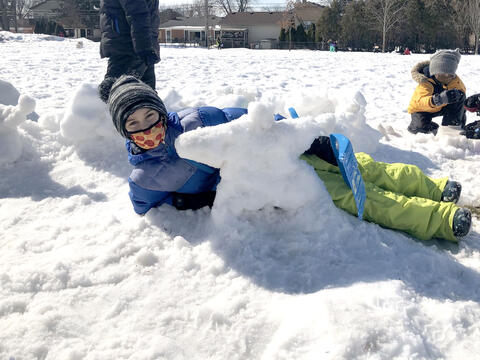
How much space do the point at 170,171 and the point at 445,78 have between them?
3357mm

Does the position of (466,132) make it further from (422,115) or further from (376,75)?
(376,75)

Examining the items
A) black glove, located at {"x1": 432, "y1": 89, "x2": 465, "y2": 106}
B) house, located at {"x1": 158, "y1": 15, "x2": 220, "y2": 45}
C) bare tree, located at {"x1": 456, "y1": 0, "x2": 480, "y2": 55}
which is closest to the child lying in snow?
black glove, located at {"x1": 432, "y1": 89, "x2": 465, "y2": 106}

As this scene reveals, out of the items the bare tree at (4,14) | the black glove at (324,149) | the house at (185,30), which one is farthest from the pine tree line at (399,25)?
the black glove at (324,149)

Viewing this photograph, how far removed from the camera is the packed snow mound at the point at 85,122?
346 centimetres

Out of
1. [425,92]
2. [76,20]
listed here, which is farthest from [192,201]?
[76,20]

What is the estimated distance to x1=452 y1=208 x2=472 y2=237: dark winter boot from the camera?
196 centimetres

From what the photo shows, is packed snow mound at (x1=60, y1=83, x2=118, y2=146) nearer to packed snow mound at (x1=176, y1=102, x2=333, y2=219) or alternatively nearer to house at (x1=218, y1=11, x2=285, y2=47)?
packed snow mound at (x1=176, y1=102, x2=333, y2=219)

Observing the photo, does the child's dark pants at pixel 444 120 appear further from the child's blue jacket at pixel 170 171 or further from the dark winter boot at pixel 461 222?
the child's blue jacket at pixel 170 171

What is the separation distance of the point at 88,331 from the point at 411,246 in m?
1.43

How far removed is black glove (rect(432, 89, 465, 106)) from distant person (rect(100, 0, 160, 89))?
2742mm

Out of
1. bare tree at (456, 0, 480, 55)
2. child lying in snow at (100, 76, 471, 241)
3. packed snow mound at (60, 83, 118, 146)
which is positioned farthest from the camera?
bare tree at (456, 0, 480, 55)

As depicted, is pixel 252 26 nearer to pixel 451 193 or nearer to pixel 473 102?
pixel 473 102

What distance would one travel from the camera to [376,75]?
8.80m

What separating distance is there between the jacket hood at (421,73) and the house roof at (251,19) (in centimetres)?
3698
